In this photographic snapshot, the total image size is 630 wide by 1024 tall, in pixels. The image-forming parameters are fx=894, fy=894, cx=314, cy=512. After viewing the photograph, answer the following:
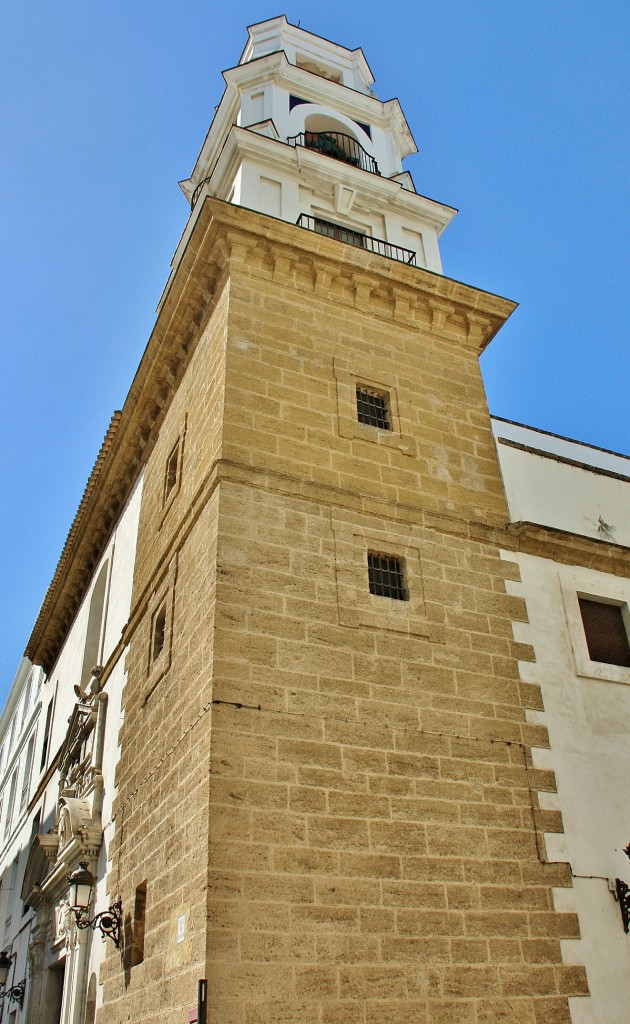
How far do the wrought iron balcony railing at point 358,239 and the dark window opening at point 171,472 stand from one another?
3610mm

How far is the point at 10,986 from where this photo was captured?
44.6 feet

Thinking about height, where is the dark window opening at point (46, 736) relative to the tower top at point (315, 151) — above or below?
below

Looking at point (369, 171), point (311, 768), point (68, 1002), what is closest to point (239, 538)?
point (311, 768)

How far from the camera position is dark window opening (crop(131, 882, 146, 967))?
7.75 metres

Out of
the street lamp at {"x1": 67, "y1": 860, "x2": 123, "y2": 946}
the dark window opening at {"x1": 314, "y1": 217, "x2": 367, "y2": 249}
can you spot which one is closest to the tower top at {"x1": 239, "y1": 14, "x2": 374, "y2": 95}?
the dark window opening at {"x1": 314, "y1": 217, "x2": 367, "y2": 249}

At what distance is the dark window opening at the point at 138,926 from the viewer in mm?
7746

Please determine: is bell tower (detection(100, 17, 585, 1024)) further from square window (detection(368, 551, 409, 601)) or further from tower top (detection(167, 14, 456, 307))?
tower top (detection(167, 14, 456, 307))

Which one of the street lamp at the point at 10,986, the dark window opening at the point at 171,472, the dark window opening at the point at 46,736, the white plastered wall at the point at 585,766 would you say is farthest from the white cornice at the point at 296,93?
the street lamp at the point at 10,986

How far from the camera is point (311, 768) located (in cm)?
703

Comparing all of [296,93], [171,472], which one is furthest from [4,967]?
[296,93]

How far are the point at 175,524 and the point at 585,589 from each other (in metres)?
4.46

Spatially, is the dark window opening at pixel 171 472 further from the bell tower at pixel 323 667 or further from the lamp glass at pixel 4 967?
the lamp glass at pixel 4 967

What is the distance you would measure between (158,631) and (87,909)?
304 cm

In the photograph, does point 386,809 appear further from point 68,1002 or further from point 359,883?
point 68,1002
